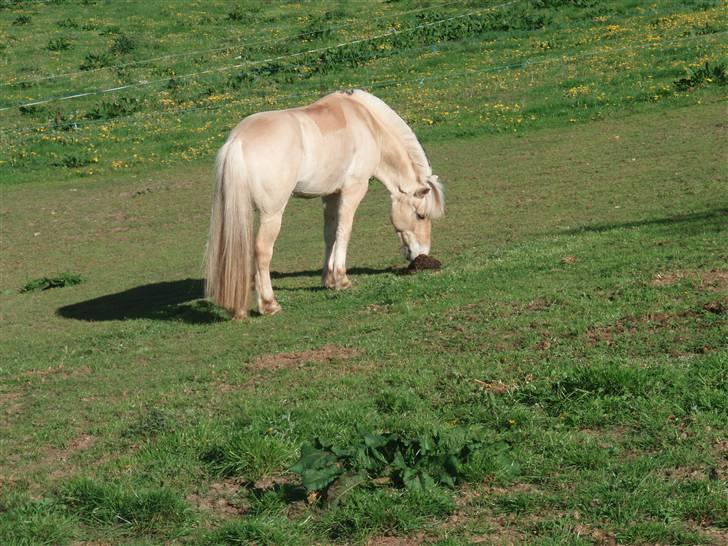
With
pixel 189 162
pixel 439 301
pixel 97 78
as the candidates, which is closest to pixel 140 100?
pixel 97 78

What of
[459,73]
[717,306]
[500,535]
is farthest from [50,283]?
[459,73]

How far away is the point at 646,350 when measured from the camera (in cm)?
709

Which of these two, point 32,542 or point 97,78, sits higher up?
point 97,78

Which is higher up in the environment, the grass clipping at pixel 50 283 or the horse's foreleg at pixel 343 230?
the horse's foreleg at pixel 343 230

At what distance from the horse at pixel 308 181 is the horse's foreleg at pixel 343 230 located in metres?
0.01

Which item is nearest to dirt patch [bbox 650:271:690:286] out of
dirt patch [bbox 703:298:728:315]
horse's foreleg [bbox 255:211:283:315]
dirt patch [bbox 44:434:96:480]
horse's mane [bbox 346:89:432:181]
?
dirt patch [bbox 703:298:728:315]

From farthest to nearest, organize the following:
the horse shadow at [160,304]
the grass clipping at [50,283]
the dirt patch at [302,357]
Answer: the grass clipping at [50,283] → the horse shadow at [160,304] → the dirt patch at [302,357]

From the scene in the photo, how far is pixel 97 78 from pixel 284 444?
26532 millimetres

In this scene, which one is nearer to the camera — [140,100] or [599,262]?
[599,262]

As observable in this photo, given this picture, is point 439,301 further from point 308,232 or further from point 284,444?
point 308,232

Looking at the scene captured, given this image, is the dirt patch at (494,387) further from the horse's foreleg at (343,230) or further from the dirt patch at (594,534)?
the horse's foreleg at (343,230)

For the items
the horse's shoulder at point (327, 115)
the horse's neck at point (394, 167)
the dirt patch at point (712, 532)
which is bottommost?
the dirt patch at point (712, 532)

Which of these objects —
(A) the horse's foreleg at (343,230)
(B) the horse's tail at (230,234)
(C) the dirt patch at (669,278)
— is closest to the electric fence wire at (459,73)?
(A) the horse's foreleg at (343,230)

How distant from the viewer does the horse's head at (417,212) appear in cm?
1246
